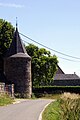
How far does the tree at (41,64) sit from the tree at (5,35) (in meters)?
5.94

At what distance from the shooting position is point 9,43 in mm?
68250

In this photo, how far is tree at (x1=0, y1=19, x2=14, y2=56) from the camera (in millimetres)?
67750

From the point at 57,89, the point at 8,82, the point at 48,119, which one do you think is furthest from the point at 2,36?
the point at 48,119

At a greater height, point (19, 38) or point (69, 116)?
point (19, 38)

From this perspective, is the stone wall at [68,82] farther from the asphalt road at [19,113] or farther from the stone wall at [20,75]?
the asphalt road at [19,113]

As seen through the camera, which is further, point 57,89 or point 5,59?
point 57,89

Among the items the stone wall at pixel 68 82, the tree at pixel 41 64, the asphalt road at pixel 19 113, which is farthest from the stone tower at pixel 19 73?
the stone wall at pixel 68 82

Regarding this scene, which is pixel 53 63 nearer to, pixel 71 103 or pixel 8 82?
pixel 8 82

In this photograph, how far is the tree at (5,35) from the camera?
67750mm

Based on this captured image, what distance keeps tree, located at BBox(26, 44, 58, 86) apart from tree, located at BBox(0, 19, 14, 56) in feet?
19.5

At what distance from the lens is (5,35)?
6806 centimetres

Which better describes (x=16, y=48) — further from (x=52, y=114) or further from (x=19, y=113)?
(x=52, y=114)

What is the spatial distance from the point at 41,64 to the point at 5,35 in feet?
30.1

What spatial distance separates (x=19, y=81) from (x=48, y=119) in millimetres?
39018
